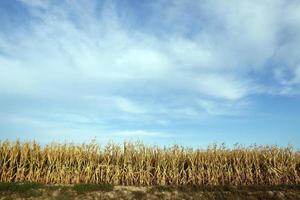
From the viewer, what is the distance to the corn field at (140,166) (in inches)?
792

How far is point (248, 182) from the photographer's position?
21172mm

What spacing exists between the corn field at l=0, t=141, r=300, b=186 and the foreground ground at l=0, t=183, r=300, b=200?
1.31 metres

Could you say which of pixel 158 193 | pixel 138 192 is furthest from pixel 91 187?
pixel 158 193

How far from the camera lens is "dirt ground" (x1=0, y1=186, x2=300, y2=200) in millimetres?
17984

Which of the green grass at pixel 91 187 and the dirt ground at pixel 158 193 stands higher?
the green grass at pixel 91 187

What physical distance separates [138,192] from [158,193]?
2.77 feet

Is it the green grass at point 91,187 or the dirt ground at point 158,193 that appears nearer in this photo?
the dirt ground at point 158,193

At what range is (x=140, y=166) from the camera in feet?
67.6

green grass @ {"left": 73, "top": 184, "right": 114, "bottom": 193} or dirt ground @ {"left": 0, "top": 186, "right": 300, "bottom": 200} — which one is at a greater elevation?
green grass @ {"left": 73, "top": 184, "right": 114, "bottom": 193}

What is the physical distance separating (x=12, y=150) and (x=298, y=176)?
45.1ft

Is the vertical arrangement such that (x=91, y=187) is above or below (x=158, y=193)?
above

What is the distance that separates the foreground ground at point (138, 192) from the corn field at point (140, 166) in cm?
131

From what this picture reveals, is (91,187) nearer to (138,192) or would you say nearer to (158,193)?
(138,192)

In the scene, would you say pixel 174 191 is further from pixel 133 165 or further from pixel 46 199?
pixel 46 199
